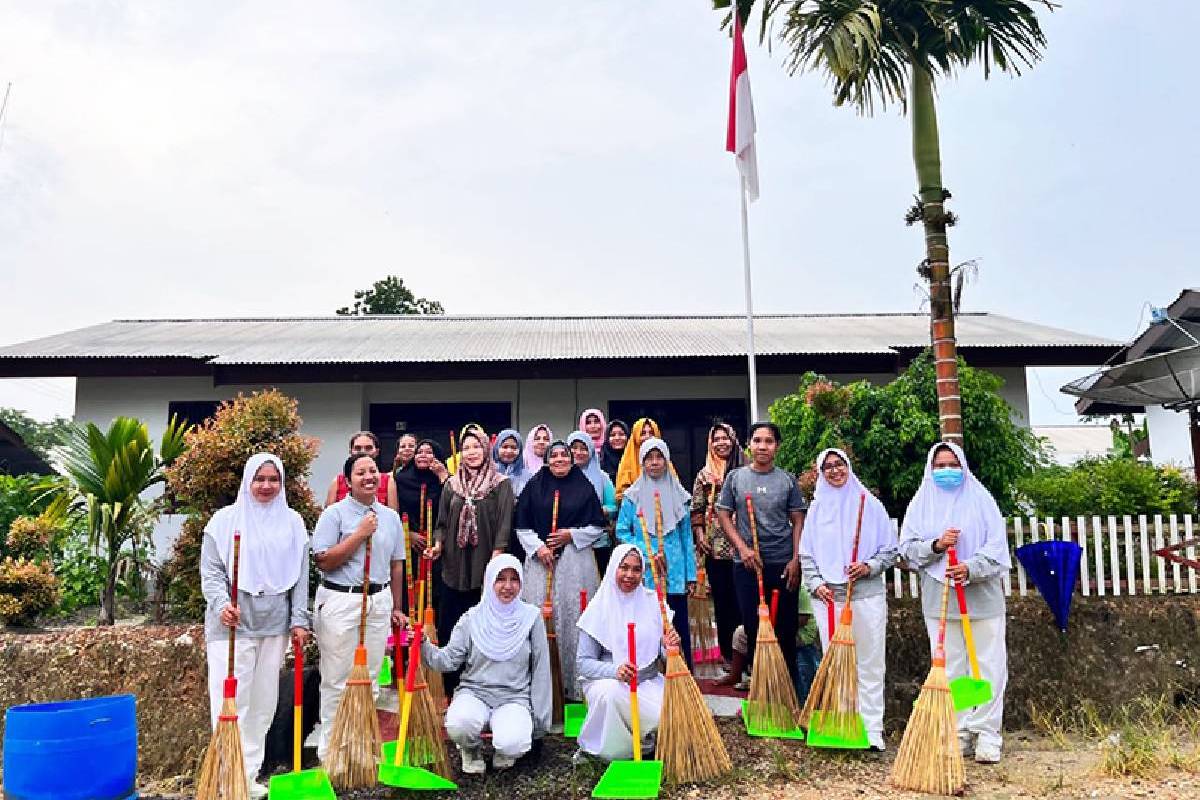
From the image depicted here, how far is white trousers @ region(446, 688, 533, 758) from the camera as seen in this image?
3.69 m

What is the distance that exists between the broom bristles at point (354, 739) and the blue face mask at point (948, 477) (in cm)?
296

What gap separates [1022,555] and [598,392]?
536 cm

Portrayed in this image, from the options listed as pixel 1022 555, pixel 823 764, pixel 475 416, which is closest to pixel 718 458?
pixel 823 764

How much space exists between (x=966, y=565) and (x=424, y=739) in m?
2.72

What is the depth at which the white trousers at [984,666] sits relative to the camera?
402 centimetres

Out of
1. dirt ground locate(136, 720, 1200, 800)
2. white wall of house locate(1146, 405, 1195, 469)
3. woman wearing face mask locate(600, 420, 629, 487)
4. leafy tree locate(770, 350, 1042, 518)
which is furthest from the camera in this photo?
white wall of house locate(1146, 405, 1195, 469)

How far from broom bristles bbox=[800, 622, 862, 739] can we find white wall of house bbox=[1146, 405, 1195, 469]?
15.1 meters

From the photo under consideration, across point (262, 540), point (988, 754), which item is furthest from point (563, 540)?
point (988, 754)

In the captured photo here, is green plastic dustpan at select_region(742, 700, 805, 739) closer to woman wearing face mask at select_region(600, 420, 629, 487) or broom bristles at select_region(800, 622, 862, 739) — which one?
broom bristles at select_region(800, 622, 862, 739)

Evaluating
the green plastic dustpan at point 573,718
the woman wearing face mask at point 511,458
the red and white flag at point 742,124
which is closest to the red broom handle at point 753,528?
the green plastic dustpan at point 573,718

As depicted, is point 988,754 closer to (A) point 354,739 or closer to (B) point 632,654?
(B) point 632,654

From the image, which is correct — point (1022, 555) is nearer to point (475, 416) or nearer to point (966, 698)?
point (966, 698)

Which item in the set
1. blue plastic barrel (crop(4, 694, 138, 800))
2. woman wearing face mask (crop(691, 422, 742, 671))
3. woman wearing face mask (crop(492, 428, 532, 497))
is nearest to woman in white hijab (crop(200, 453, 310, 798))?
blue plastic barrel (crop(4, 694, 138, 800))

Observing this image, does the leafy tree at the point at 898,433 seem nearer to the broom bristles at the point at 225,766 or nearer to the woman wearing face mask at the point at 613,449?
the woman wearing face mask at the point at 613,449
